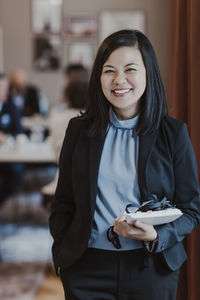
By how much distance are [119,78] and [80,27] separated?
7.99 m

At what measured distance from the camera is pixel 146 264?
1.42 metres

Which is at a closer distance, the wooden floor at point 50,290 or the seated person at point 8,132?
the wooden floor at point 50,290

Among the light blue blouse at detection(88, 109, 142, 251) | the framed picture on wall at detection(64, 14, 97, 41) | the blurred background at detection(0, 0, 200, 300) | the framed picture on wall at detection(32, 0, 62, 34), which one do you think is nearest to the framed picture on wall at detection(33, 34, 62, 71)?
the blurred background at detection(0, 0, 200, 300)

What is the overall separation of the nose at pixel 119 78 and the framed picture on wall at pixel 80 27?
7899 mm

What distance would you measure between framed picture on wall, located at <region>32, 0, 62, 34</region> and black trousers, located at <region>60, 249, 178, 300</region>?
821 centimetres

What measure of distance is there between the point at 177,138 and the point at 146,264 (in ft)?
1.35

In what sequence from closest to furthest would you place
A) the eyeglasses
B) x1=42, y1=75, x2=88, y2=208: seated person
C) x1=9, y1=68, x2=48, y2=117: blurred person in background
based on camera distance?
the eyeglasses < x1=42, y1=75, x2=88, y2=208: seated person < x1=9, y1=68, x2=48, y2=117: blurred person in background

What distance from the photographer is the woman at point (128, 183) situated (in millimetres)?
1422

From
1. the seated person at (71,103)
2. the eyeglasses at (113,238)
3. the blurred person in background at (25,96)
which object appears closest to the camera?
the eyeglasses at (113,238)

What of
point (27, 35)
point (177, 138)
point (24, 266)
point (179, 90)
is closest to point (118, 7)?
point (27, 35)

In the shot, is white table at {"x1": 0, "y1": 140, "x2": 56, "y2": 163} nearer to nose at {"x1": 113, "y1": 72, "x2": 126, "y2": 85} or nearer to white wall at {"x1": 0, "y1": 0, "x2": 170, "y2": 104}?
nose at {"x1": 113, "y1": 72, "x2": 126, "y2": 85}

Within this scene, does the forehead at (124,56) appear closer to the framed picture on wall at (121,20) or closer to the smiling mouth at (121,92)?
the smiling mouth at (121,92)

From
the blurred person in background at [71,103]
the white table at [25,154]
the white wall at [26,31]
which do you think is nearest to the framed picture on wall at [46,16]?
the white wall at [26,31]

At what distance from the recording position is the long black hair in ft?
4.74
